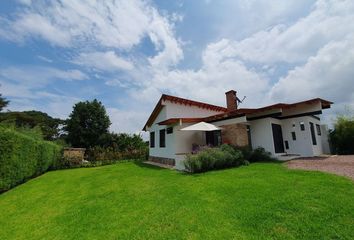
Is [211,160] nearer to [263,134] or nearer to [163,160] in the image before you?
[263,134]

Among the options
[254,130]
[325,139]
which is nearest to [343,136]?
[325,139]

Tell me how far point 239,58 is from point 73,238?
13.3 metres

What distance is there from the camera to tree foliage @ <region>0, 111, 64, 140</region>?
1184 inches

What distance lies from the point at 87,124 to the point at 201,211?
26.2 metres

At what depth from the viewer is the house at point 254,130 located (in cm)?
1231

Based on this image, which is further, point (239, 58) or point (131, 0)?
point (239, 58)

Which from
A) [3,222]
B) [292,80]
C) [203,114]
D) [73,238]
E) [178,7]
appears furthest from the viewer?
[203,114]

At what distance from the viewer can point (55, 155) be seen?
16.5m

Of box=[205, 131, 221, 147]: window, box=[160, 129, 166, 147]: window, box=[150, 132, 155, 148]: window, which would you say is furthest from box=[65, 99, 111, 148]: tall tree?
box=[205, 131, 221, 147]: window

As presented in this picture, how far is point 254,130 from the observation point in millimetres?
13289

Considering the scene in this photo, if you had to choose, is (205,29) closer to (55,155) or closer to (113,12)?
(113,12)

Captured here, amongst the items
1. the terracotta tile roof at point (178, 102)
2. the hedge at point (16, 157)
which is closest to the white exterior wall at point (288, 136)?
the terracotta tile roof at point (178, 102)

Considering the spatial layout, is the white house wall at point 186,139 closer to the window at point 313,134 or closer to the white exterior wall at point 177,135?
the white exterior wall at point 177,135

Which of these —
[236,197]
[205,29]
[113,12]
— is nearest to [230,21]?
[205,29]
